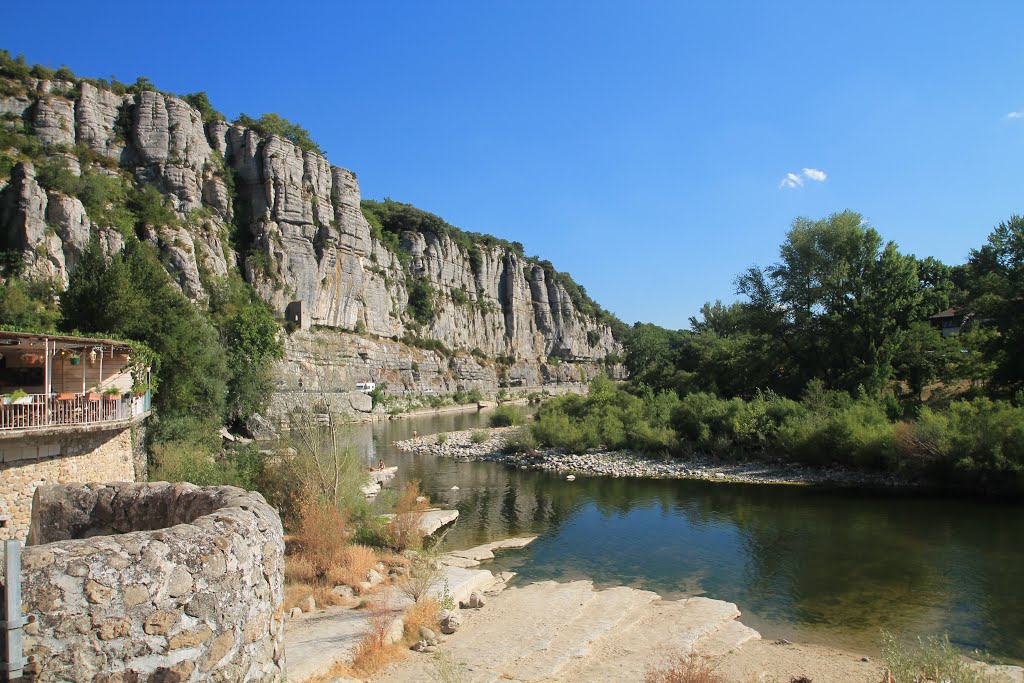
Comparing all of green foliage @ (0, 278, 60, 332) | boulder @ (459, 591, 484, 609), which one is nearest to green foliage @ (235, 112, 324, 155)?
green foliage @ (0, 278, 60, 332)

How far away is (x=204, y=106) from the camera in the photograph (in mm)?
65688

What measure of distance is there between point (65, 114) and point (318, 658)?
58.5 meters

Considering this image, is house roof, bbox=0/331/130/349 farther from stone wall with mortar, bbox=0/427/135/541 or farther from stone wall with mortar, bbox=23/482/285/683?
stone wall with mortar, bbox=23/482/285/683

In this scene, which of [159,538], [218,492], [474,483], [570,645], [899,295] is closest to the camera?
[159,538]

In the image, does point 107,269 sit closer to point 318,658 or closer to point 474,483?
point 474,483

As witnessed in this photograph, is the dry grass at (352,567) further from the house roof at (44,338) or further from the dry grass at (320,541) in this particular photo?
the house roof at (44,338)

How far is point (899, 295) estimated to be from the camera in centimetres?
3503

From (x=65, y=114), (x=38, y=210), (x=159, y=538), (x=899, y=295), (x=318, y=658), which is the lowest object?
(x=318, y=658)

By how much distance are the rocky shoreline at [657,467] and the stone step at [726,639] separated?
16.1 m

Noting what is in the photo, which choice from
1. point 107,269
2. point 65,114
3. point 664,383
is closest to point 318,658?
point 107,269

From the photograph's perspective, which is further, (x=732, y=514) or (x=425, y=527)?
(x=732, y=514)

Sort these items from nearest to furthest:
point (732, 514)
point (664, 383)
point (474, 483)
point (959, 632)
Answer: point (959, 632) → point (732, 514) → point (474, 483) → point (664, 383)

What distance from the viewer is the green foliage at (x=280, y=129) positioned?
67.4m

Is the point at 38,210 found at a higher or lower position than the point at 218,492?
higher
